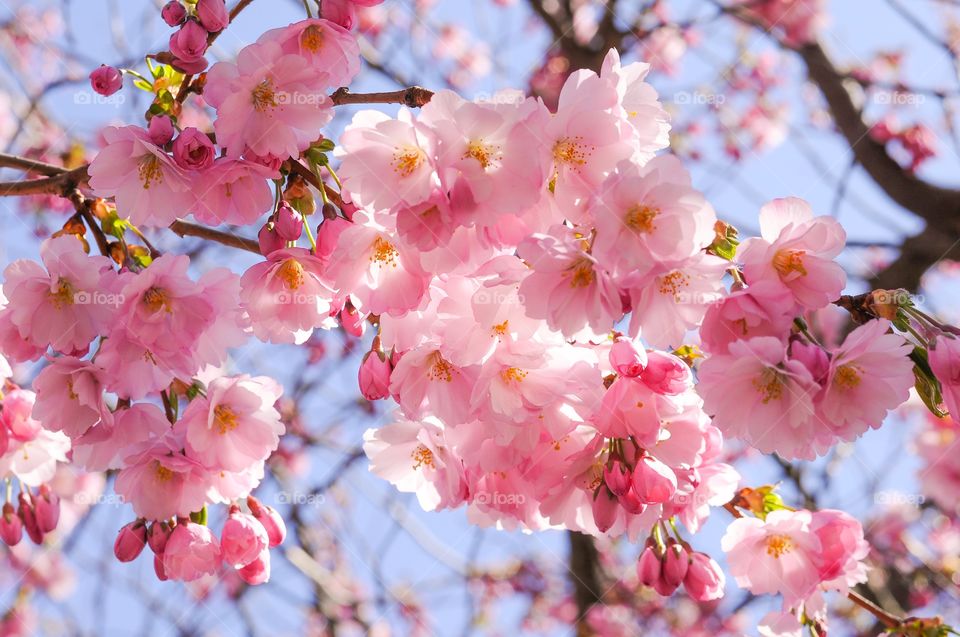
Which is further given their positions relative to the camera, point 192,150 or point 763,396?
point 192,150

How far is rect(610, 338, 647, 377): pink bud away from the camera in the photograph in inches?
49.3

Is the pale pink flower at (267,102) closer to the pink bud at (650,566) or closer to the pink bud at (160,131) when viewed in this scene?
the pink bud at (160,131)

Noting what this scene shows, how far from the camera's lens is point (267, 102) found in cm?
133

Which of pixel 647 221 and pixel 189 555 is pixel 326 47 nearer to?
pixel 647 221

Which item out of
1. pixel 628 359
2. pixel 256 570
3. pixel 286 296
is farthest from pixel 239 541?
pixel 628 359

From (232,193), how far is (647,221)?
2.44 ft

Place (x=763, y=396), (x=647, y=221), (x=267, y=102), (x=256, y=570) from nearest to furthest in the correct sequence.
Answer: (x=647, y=221), (x=763, y=396), (x=267, y=102), (x=256, y=570)

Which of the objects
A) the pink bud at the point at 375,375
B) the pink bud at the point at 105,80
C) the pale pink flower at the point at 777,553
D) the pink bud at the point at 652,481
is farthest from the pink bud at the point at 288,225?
the pale pink flower at the point at 777,553

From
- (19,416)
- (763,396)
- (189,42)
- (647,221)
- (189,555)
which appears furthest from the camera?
(19,416)

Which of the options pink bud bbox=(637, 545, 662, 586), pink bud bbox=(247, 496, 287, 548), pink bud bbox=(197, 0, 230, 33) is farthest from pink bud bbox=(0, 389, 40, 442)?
pink bud bbox=(637, 545, 662, 586)

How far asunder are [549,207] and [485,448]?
17.1 inches

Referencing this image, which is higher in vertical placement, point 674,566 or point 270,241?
point 270,241

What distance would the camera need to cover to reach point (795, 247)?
1.19 metres

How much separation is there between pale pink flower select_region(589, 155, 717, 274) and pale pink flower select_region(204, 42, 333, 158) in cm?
53
